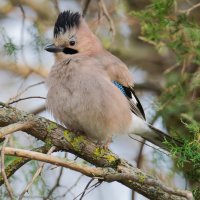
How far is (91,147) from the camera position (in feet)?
11.4

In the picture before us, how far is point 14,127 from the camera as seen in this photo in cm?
303

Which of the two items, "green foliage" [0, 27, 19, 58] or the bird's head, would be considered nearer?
"green foliage" [0, 27, 19, 58]

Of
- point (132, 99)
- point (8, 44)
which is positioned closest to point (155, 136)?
point (132, 99)

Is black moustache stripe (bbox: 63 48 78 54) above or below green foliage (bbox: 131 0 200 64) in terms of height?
below

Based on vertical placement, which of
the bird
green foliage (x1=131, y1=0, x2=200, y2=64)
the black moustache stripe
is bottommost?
the bird

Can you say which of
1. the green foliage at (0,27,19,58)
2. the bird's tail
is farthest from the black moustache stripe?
the bird's tail

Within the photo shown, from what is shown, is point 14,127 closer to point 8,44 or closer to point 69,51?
point 8,44

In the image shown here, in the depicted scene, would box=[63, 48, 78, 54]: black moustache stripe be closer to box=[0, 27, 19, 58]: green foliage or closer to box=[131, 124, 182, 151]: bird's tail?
box=[0, 27, 19, 58]: green foliage

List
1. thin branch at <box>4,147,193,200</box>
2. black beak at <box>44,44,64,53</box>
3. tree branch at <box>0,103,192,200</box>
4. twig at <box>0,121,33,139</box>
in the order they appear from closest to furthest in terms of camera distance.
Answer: thin branch at <box>4,147,193,200</box>
twig at <box>0,121,33,139</box>
tree branch at <box>0,103,192,200</box>
black beak at <box>44,44,64,53</box>

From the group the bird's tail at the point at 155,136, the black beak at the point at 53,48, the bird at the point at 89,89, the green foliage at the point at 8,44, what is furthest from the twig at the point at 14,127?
the bird's tail at the point at 155,136

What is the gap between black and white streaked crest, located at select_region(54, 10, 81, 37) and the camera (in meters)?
4.23

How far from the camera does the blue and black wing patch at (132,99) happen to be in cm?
422

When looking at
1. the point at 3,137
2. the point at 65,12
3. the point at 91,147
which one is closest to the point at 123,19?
the point at 65,12

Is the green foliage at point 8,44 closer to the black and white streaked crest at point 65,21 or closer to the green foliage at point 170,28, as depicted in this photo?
the black and white streaked crest at point 65,21
